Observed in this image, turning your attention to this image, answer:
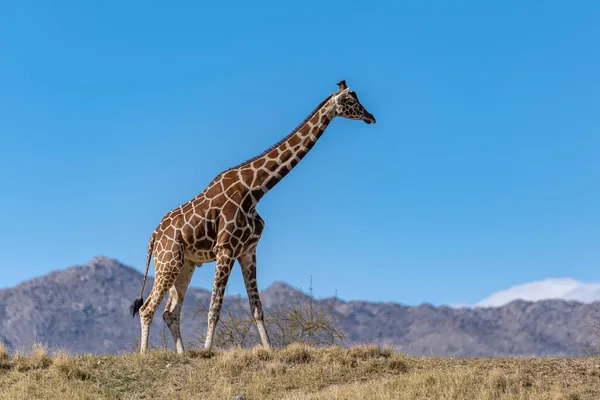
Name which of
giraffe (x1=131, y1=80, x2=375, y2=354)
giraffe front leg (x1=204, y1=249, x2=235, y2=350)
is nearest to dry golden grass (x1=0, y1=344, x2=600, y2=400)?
giraffe front leg (x1=204, y1=249, x2=235, y2=350)

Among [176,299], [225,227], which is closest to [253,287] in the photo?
[225,227]

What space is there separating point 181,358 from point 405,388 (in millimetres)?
5678

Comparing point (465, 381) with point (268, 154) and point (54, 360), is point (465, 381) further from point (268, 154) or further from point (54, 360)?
point (54, 360)

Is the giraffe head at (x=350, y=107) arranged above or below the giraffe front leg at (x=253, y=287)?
above

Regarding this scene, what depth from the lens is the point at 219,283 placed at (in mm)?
Result: 20453

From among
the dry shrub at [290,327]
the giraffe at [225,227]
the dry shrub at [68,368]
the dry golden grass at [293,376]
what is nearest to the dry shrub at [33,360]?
the dry golden grass at [293,376]

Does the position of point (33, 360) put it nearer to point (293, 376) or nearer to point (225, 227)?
point (225, 227)

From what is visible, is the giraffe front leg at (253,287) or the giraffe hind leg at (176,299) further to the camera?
the giraffe hind leg at (176,299)

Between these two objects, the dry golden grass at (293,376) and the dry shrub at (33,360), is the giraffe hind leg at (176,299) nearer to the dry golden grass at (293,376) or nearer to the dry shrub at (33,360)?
the dry golden grass at (293,376)

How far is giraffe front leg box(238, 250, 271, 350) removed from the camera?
69.1 feet

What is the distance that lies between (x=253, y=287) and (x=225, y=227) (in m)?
1.62

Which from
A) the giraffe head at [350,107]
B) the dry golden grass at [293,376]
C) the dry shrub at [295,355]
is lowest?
the dry golden grass at [293,376]

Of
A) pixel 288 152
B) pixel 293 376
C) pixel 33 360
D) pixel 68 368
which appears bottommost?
pixel 293 376

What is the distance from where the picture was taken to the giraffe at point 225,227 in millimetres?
20750
